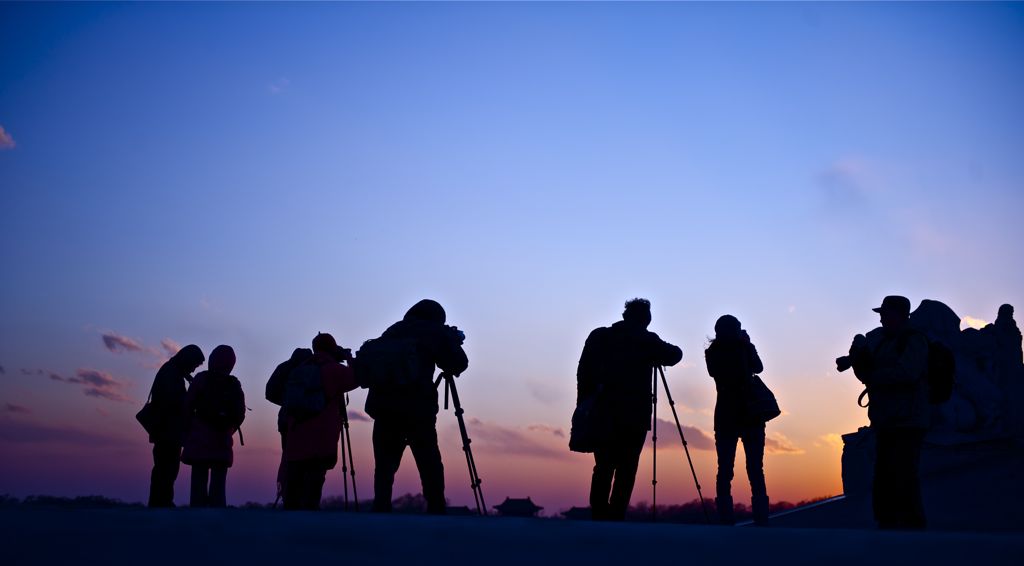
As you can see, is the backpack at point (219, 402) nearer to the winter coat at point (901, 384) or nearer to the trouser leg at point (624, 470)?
the trouser leg at point (624, 470)

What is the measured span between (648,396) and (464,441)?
200 centimetres

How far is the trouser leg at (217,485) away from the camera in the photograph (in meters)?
10.4

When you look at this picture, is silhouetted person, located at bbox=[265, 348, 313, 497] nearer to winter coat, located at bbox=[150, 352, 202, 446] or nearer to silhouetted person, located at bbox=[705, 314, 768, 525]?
winter coat, located at bbox=[150, 352, 202, 446]

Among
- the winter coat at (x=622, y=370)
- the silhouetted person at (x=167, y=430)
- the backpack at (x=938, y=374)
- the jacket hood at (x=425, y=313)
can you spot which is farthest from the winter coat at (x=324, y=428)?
the backpack at (x=938, y=374)

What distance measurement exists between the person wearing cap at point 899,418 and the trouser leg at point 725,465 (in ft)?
6.88

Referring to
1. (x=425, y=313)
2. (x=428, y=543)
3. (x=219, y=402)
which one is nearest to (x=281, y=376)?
(x=219, y=402)

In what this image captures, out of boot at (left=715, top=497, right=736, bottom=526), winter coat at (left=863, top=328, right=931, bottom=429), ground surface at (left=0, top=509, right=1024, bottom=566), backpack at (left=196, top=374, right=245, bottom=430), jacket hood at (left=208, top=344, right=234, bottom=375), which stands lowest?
ground surface at (left=0, top=509, right=1024, bottom=566)

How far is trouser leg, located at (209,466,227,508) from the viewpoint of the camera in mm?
10422

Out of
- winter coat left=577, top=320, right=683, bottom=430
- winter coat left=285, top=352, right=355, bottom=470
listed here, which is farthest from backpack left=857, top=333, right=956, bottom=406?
winter coat left=285, top=352, right=355, bottom=470

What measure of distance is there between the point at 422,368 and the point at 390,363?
0.28 metres

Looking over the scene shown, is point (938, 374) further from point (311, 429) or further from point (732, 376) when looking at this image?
point (311, 429)

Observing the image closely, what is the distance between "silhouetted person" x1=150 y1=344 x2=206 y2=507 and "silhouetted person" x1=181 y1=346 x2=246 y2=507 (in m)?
0.37

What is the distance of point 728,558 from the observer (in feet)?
12.3

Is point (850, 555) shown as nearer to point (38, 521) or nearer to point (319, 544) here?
point (319, 544)
